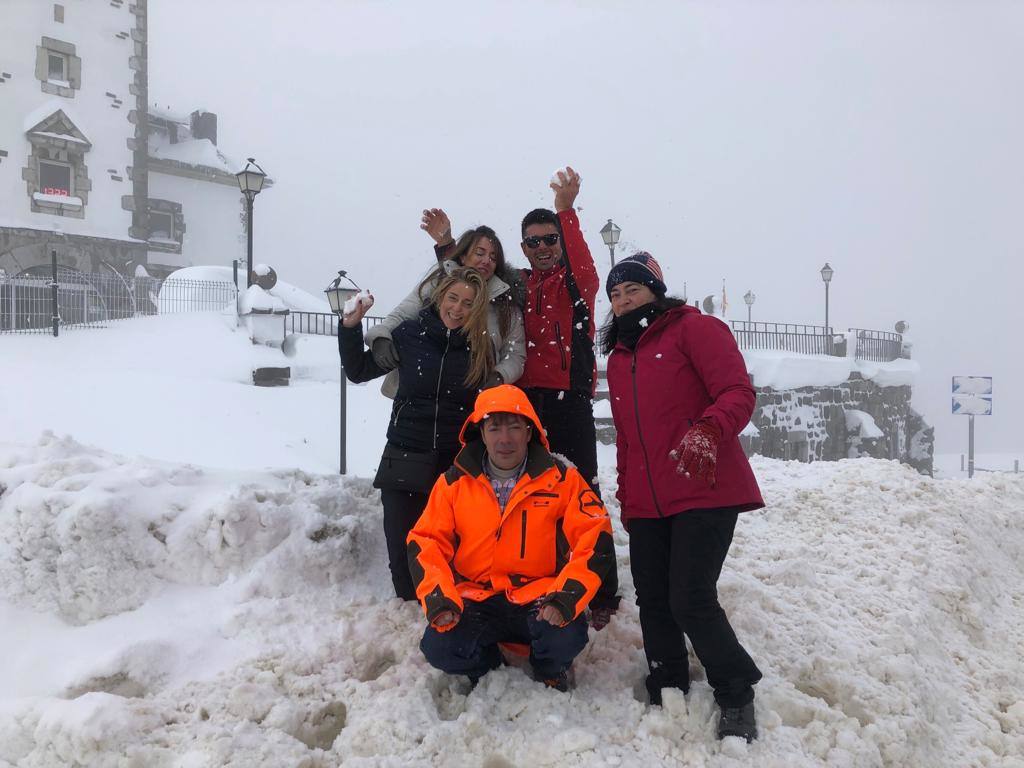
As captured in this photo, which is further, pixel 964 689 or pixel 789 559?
pixel 789 559

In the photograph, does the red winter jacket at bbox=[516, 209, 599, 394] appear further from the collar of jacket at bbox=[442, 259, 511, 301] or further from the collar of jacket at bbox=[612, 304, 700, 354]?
the collar of jacket at bbox=[612, 304, 700, 354]

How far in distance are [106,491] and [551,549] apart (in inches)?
88.6

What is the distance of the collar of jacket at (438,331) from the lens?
124 inches

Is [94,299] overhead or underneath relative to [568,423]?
overhead

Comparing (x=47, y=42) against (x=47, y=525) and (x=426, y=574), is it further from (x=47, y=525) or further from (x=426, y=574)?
(x=426, y=574)

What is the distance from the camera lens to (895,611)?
3547mm

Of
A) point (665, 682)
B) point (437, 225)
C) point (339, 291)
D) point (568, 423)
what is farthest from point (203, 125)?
point (665, 682)

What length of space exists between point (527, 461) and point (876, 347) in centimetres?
2444

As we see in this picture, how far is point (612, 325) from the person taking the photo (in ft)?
9.45

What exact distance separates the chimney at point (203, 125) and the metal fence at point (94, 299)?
17.5 meters

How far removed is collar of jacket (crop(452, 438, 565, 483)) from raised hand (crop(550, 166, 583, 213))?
4.30 ft

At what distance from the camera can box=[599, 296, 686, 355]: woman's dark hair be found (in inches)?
107

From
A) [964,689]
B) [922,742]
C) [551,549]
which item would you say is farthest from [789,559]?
[551,549]

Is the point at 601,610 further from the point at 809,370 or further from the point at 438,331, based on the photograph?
the point at 809,370
